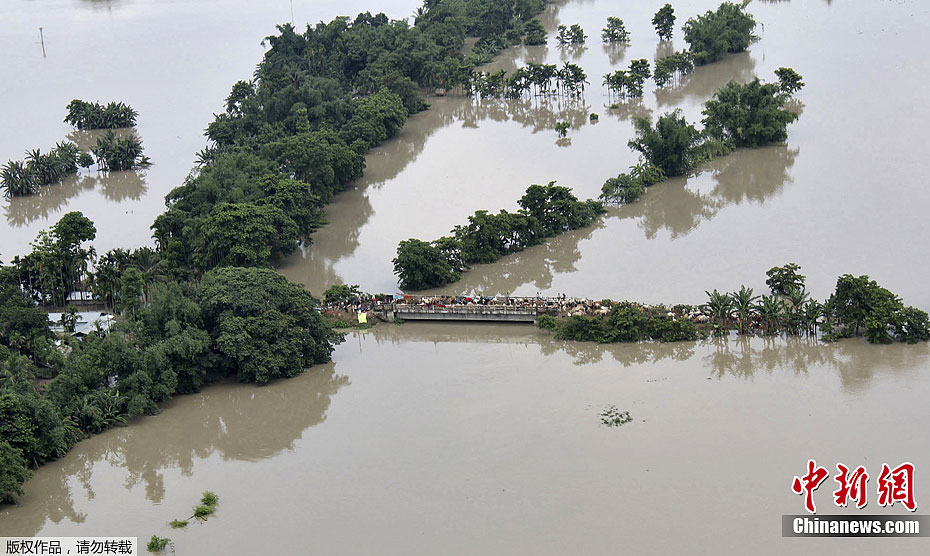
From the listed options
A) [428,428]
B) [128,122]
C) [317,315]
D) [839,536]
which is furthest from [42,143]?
[839,536]

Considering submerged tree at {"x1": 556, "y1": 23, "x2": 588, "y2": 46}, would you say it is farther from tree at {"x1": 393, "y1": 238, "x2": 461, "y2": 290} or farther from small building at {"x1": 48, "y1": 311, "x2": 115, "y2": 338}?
small building at {"x1": 48, "y1": 311, "x2": 115, "y2": 338}

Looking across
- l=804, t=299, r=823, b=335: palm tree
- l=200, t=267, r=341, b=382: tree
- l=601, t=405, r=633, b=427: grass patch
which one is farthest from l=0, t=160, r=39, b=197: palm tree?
l=804, t=299, r=823, b=335: palm tree

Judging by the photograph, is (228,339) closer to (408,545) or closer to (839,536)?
(408,545)

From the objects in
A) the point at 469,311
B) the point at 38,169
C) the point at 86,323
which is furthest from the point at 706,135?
the point at 38,169

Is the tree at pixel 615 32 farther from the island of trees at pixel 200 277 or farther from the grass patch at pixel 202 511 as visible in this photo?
the grass patch at pixel 202 511

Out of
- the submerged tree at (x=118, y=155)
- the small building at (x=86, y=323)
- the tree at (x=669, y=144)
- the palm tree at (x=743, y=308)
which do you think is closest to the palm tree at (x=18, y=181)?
the submerged tree at (x=118, y=155)

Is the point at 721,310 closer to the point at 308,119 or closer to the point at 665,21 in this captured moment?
the point at 308,119
